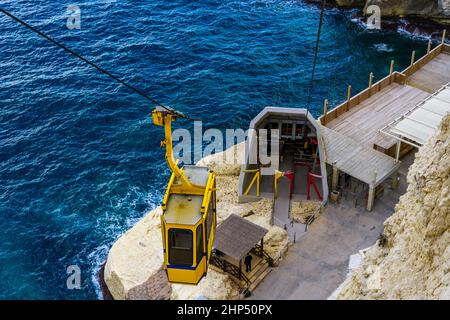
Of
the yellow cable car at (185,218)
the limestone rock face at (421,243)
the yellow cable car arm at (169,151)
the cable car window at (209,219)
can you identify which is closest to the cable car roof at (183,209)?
the yellow cable car at (185,218)

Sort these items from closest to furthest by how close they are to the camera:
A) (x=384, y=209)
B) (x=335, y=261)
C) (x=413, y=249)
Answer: (x=413, y=249) < (x=335, y=261) < (x=384, y=209)

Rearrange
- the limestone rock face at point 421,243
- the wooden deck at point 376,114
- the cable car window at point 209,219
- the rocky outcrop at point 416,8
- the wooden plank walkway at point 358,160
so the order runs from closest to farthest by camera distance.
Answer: the limestone rock face at point 421,243, the cable car window at point 209,219, the wooden plank walkway at point 358,160, the wooden deck at point 376,114, the rocky outcrop at point 416,8

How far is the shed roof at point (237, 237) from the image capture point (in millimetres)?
34562

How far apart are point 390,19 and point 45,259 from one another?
56372 mm

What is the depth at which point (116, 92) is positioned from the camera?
6412cm

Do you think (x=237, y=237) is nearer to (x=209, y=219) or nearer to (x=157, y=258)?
(x=209, y=219)

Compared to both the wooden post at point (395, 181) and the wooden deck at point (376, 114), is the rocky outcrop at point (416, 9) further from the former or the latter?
the wooden post at point (395, 181)

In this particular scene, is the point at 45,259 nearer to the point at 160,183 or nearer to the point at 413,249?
the point at 160,183

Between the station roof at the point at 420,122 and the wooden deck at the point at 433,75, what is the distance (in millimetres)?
9022

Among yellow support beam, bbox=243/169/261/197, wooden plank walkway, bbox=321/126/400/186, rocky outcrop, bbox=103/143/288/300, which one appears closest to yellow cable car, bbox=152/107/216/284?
rocky outcrop, bbox=103/143/288/300

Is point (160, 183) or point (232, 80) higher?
point (232, 80)

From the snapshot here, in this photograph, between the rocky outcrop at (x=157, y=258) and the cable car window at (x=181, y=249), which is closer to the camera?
the cable car window at (x=181, y=249)

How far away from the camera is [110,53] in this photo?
69.5 meters

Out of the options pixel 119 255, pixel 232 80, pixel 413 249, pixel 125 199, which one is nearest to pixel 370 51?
pixel 232 80
